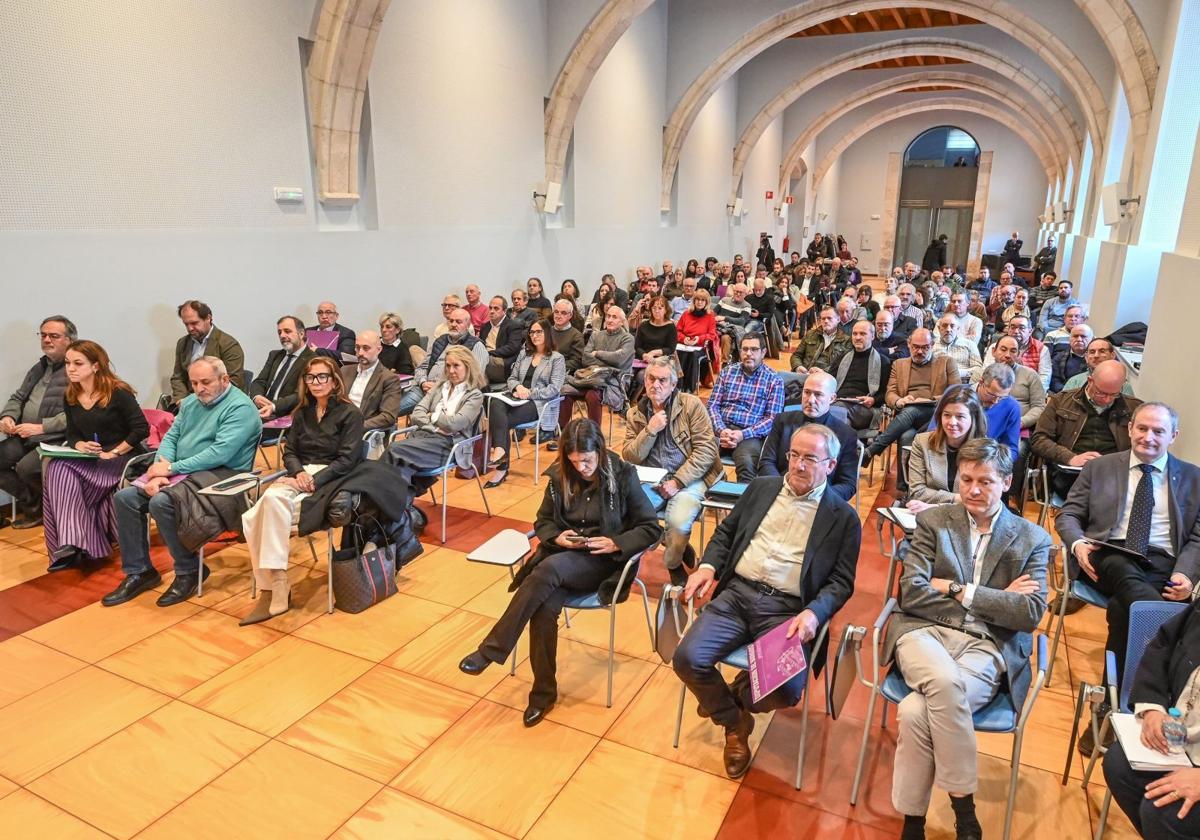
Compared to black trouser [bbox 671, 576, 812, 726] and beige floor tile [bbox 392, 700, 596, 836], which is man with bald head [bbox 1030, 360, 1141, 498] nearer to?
black trouser [bbox 671, 576, 812, 726]

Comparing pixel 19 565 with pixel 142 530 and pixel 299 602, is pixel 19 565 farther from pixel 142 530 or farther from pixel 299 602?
pixel 299 602

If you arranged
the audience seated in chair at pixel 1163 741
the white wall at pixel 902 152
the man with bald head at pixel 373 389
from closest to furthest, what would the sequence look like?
the audience seated in chair at pixel 1163 741 → the man with bald head at pixel 373 389 → the white wall at pixel 902 152

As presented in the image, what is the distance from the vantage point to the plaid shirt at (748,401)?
4695mm

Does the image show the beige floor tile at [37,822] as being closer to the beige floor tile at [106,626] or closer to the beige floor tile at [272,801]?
the beige floor tile at [272,801]

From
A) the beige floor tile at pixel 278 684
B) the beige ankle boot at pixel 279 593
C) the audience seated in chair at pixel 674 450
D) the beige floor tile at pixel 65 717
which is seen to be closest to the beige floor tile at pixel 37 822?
the beige floor tile at pixel 65 717

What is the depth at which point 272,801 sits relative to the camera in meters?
2.69

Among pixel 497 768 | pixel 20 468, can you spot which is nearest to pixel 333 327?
pixel 20 468

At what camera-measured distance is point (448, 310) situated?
6832mm

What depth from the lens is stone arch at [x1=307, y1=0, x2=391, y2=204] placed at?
6.51 meters

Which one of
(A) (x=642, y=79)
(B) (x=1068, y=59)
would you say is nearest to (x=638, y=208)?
(A) (x=642, y=79)

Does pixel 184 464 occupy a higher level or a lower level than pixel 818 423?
lower

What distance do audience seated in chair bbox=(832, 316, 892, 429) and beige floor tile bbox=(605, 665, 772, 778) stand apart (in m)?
3.14

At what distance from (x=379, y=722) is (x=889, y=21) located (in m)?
17.1

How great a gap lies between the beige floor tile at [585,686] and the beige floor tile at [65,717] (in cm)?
151
